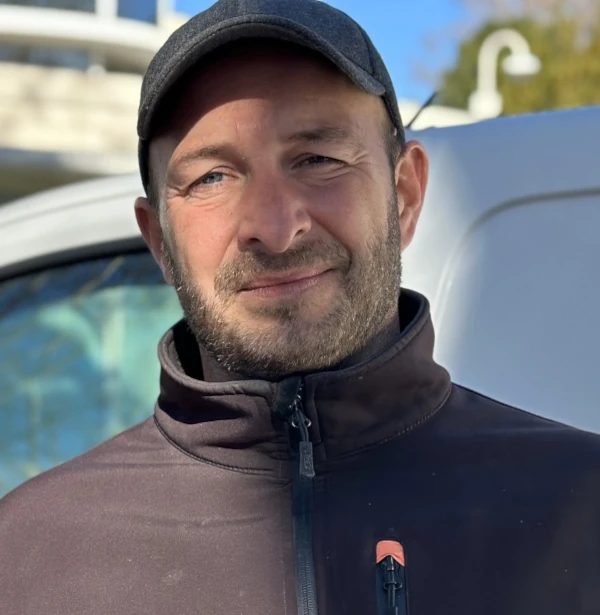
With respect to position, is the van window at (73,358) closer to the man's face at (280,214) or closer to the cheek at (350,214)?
the man's face at (280,214)

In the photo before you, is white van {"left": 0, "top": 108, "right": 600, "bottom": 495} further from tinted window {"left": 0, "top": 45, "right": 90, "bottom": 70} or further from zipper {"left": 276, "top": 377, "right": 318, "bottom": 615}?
tinted window {"left": 0, "top": 45, "right": 90, "bottom": 70}

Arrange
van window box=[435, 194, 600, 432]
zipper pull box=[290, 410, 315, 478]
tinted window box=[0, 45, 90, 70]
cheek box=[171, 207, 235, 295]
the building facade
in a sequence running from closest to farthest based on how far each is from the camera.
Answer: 1. zipper pull box=[290, 410, 315, 478]
2. cheek box=[171, 207, 235, 295]
3. van window box=[435, 194, 600, 432]
4. the building facade
5. tinted window box=[0, 45, 90, 70]

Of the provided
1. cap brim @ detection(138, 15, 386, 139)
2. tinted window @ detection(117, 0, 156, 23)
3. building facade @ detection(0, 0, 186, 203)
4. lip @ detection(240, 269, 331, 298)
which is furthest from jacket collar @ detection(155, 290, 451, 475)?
tinted window @ detection(117, 0, 156, 23)

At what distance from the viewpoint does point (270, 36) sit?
5.60ft

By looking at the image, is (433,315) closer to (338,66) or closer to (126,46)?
(338,66)

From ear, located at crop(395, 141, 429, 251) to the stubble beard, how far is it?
0.62 feet

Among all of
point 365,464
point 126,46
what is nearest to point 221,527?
point 365,464

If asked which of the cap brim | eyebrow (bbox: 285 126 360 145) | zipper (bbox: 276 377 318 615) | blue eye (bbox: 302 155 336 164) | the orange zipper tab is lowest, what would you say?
the orange zipper tab

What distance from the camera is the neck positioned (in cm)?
173

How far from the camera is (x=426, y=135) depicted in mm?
2250

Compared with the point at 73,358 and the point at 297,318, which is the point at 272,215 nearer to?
the point at 297,318

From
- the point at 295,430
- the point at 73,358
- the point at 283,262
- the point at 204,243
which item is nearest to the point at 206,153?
the point at 204,243

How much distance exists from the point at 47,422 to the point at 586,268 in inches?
51.2

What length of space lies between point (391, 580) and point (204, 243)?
0.61 metres
